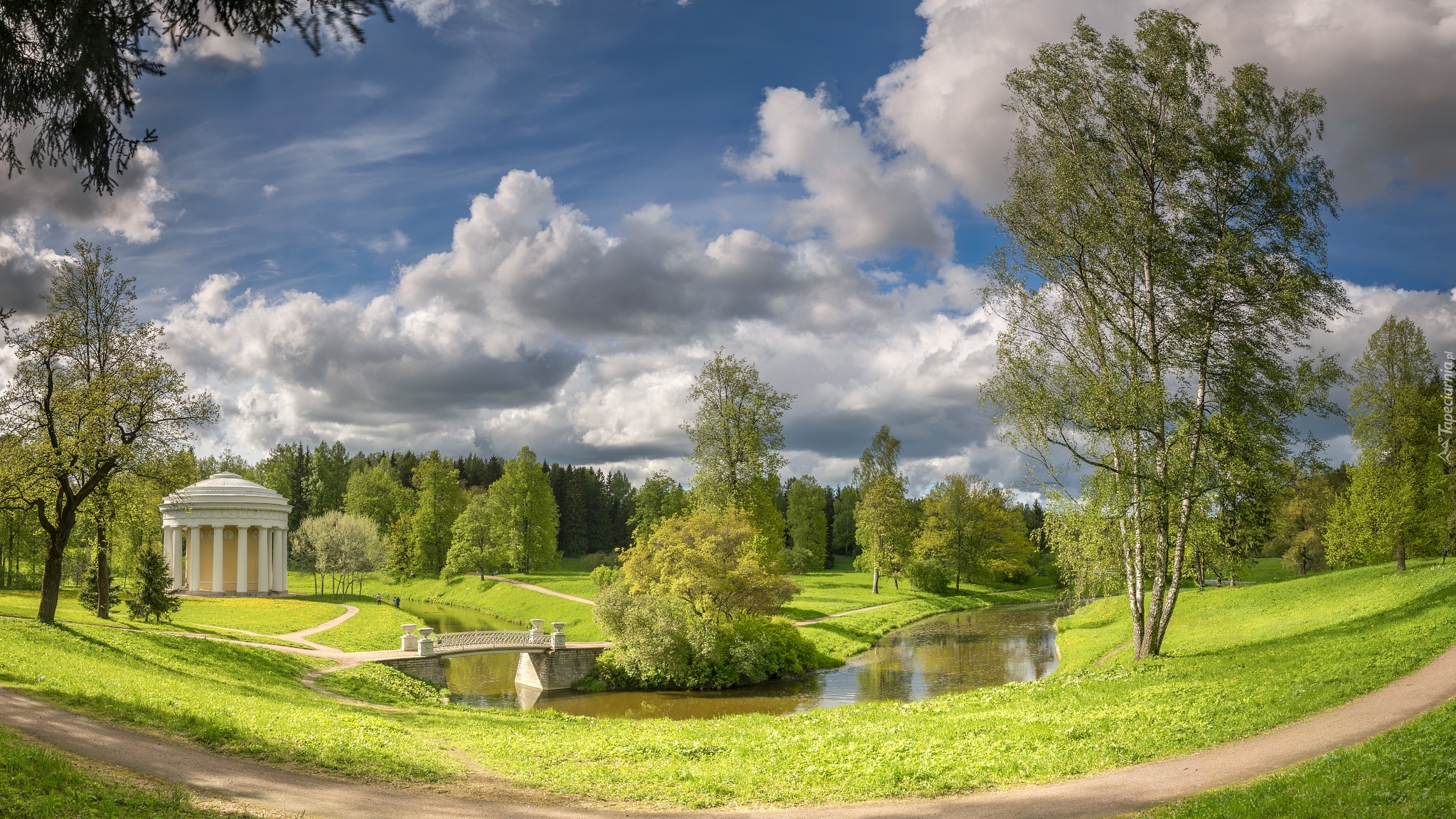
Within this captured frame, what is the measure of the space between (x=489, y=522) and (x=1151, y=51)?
5950 cm

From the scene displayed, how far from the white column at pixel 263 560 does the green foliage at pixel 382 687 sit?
36621 millimetres

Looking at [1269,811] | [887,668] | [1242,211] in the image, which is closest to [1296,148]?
[1242,211]

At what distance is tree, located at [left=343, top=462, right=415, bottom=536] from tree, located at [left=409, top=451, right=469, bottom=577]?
6685 mm

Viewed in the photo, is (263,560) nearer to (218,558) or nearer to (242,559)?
(242,559)

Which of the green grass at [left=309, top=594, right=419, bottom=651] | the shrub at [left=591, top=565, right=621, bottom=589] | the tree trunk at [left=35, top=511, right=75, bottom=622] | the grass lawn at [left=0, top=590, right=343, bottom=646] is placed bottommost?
→ the green grass at [left=309, top=594, right=419, bottom=651]

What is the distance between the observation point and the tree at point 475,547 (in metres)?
64.4

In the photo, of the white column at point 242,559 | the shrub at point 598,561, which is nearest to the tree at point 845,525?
the shrub at point 598,561

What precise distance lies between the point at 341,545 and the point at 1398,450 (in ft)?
206

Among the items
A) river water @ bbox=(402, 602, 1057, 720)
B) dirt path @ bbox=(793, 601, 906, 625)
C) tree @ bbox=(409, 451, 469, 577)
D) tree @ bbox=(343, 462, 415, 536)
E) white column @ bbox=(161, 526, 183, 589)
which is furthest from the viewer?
tree @ bbox=(343, 462, 415, 536)

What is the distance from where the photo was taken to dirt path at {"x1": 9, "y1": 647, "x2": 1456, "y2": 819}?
9.96 m

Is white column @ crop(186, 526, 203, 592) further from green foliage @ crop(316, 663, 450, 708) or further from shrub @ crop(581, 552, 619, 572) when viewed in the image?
green foliage @ crop(316, 663, 450, 708)

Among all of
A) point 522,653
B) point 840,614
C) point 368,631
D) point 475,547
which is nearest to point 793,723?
point 522,653

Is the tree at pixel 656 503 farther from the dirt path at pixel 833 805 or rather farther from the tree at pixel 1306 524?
the dirt path at pixel 833 805

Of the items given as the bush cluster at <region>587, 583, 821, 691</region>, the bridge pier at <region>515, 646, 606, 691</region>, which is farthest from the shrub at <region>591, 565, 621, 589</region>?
the bush cluster at <region>587, 583, 821, 691</region>
